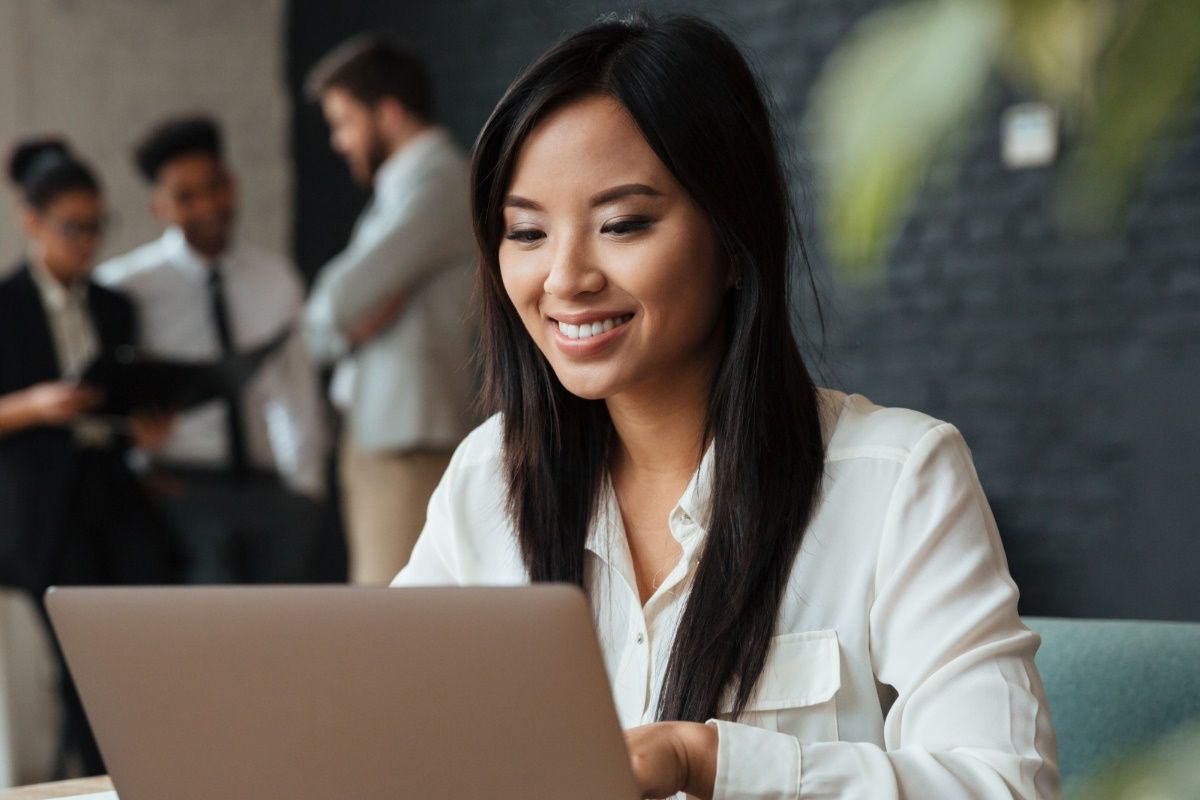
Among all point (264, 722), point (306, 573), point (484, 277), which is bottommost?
point (306, 573)

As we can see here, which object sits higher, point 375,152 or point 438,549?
point 375,152

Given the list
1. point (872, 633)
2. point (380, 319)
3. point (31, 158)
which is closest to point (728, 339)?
point (872, 633)

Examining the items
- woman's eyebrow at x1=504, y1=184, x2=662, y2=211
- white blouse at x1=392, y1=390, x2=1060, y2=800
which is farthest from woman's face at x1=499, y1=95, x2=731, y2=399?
white blouse at x1=392, y1=390, x2=1060, y2=800

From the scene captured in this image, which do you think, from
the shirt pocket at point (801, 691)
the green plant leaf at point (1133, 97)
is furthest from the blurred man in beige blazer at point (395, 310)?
the green plant leaf at point (1133, 97)

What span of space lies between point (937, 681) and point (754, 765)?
0.20 metres

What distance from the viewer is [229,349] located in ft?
12.6

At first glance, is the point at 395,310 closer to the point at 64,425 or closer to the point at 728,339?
the point at 64,425

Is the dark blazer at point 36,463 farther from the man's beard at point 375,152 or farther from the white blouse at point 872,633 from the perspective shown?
the white blouse at point 872,633

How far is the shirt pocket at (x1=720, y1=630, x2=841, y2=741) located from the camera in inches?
46.4

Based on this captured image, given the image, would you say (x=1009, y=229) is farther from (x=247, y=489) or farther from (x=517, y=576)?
(x=517, y=576)

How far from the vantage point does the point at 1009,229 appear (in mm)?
3736

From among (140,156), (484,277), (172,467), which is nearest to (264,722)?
(484,277)

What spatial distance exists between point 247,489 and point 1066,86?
143 inches

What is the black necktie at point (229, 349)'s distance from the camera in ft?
12.6
